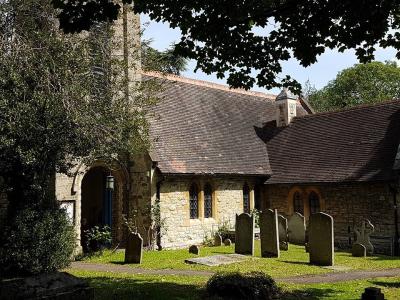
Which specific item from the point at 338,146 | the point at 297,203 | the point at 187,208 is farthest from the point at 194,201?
the point at 338,146

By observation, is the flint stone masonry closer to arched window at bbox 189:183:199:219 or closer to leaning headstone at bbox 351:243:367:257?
leaning headstone at bbox 351:243:367:257

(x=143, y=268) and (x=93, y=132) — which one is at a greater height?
(x=93, y=132)

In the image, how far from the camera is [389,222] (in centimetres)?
1834

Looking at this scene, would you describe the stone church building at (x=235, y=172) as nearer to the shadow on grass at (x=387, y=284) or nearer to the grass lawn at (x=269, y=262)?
the grass lawn at (x=269, y=262)

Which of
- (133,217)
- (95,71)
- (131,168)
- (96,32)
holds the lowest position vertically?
(133,217)

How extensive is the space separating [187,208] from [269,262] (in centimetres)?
599

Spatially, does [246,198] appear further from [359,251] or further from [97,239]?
[97,239]

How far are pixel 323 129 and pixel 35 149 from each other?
1683 centimetres

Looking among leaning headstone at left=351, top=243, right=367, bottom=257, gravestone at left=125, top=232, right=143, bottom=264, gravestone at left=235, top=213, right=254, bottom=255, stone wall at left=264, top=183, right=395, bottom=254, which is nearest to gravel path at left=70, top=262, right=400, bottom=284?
gravestone at left=125, top=232, right=143, bottom=264

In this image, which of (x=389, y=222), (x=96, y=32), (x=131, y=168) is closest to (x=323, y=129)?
(x=389, y=222)

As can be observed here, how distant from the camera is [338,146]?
22.1 metres

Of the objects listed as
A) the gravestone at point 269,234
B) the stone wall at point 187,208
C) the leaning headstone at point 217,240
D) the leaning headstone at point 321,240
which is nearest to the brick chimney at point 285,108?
the stone wall at point 187,208

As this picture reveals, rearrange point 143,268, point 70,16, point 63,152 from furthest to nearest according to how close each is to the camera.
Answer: point 143,268
point 63,152
point 70,16

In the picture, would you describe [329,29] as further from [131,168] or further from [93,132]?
[131,168]
